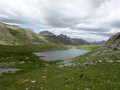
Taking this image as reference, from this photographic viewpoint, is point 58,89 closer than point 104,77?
Yes

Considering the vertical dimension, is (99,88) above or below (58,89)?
above

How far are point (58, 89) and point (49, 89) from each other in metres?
1.50

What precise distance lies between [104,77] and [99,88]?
14.8ft

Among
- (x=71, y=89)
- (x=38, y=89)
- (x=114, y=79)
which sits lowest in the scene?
(x=38, y=89)

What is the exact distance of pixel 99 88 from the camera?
10.6 m

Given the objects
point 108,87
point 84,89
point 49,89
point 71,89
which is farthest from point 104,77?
point 49,89

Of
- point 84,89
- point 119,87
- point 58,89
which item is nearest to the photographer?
point 119,87

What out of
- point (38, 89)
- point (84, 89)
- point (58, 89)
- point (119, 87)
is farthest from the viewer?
point (38, 89)

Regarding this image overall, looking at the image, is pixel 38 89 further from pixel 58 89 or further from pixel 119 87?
pixel 119 87

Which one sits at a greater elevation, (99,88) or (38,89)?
(99,88)

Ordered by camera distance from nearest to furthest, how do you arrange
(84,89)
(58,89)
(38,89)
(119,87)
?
(119,87) < (84,89) < (58,89) < (38,89)

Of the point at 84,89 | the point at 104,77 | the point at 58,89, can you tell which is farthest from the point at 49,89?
the point at 104,77

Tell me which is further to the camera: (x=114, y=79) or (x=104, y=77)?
(x=104, y=77)

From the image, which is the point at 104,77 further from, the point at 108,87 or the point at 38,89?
the point at 38,89
